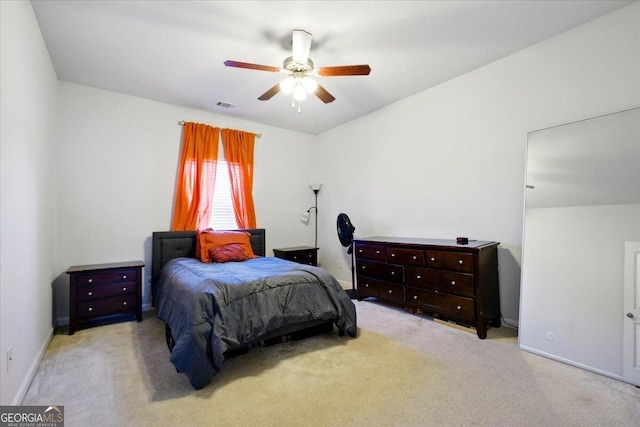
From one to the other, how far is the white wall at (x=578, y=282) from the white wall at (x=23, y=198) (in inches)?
153

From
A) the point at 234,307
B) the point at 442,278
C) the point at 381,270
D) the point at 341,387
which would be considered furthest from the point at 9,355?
the point at 442,278

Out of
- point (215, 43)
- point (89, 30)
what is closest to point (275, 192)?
point (215, 43)

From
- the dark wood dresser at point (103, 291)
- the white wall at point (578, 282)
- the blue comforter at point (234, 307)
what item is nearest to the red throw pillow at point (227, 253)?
the blue comforter at point (234, 307)

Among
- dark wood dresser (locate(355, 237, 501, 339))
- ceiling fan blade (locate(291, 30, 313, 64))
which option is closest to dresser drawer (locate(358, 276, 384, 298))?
dark wood dresser (locate(355, 237, 501, 339))

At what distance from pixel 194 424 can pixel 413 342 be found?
6.55 ft

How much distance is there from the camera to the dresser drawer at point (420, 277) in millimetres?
3260

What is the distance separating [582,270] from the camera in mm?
2383

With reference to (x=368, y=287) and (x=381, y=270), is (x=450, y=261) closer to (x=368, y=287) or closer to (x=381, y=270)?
(x=381, y=270)

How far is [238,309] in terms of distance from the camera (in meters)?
2.33

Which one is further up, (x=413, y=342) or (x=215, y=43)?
(x=215, y=43)

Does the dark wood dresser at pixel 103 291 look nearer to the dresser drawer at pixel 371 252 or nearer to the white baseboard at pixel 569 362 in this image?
the dresser drawer at pixel 371 252

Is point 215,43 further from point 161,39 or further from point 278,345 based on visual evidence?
point 278,345

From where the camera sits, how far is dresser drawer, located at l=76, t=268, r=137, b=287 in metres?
3.21

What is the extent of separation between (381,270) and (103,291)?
11.1ft
